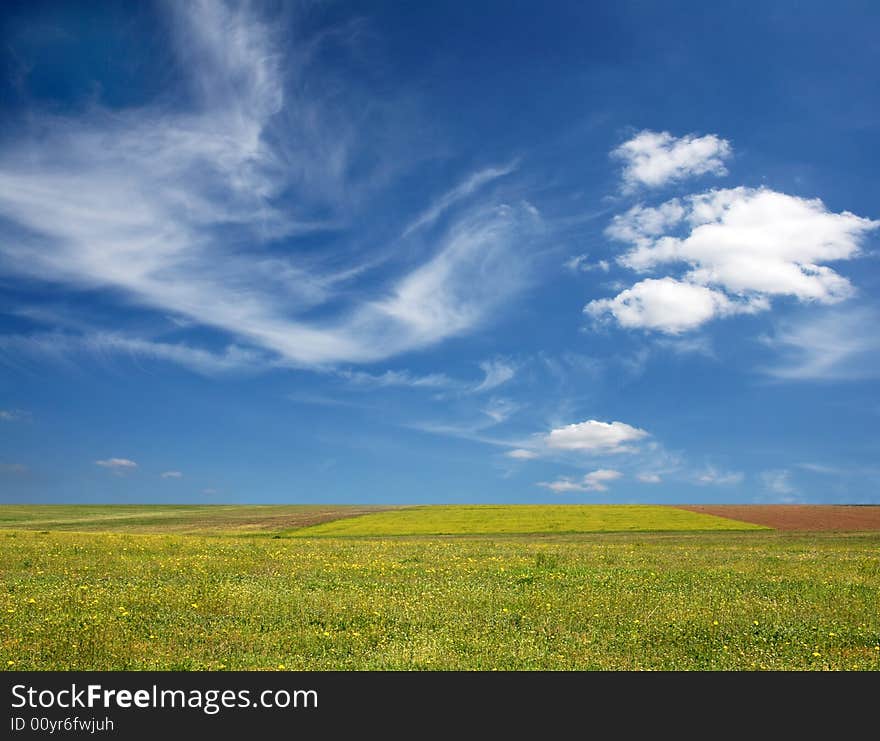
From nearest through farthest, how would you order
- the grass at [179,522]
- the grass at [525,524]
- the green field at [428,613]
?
1. the green field at [428,613]
2. the grass at [525,524]
3. the grass at [179,522]

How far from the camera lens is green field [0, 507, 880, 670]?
48.3ft

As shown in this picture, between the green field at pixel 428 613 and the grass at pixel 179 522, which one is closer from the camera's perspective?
the green field at pixel 428 613

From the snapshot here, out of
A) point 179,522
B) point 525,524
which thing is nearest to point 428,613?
point 525,524

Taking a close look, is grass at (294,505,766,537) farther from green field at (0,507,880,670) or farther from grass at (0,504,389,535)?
green field at (0,507,880,670)

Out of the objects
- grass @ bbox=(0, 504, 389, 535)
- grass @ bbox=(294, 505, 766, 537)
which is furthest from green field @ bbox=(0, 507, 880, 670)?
A: grass @ bbox=(0, 504, 389, 535)

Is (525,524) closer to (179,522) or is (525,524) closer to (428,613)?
(428,613)

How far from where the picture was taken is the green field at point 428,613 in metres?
14.7

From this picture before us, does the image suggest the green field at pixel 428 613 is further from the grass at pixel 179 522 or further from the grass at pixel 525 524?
the grass at pixel 179 522

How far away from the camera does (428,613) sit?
60.7 ft

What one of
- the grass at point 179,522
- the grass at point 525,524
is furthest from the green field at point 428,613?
the grass at point 179,522

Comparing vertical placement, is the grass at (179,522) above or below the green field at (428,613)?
below
